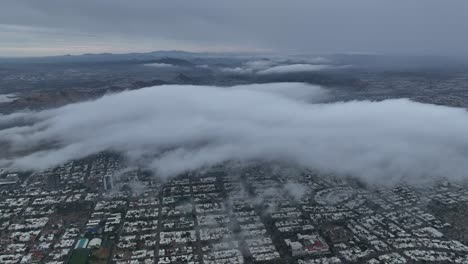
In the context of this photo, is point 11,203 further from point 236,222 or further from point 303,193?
point 303,193

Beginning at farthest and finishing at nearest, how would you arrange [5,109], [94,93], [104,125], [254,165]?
1. [94,93]
2. [5,109]
3. [104,125]
4. [254,165]

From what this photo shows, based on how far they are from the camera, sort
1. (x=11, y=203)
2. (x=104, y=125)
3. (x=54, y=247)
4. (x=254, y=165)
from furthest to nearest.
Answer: (x=104, y=125)
(x=254, y=165)
(x=11, y=203)
(x=54, y=247)

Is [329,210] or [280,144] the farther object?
[280,144]

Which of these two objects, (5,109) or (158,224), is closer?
(158,224)

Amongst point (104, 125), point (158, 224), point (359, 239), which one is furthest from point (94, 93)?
point (359, 239)

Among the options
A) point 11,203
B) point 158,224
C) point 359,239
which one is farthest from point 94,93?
point 359,239

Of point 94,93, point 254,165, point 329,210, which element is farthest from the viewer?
point 94,93

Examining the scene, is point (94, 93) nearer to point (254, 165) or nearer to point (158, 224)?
point (254, 165)

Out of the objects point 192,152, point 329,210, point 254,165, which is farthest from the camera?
point 192,152
